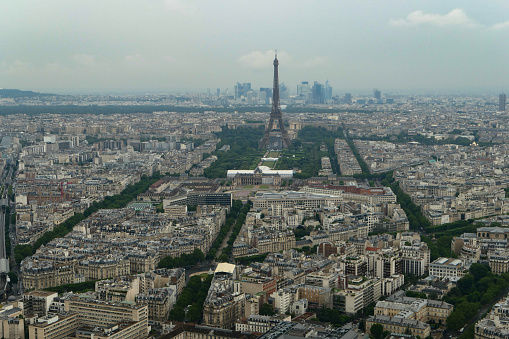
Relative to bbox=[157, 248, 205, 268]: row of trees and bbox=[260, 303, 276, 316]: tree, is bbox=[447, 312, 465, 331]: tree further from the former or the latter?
bbox=[157, 248, 205, 268]: row of trees

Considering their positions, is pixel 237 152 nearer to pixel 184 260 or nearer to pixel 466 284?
pixel 184 260

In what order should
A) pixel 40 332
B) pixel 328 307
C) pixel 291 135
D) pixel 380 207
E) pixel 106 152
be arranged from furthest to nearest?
pixel 291 135 → pixel 106 152 → pixel 380 207 → pixel 328 307 → pixel 40 332

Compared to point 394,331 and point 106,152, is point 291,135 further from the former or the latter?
point 394,331

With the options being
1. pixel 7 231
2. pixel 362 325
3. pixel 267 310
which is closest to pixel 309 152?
pixel 7 231

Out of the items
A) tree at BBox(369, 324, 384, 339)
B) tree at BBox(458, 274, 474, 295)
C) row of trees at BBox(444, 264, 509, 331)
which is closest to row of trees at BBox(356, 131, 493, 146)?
row of trees at BBox(444, 264, 509, 331)

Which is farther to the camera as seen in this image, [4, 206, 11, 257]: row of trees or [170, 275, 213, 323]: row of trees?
[4, 206, 11, 257]: row of trees

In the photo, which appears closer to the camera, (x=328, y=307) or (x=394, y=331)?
(x=394, y=331)

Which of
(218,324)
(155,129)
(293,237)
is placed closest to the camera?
(218,324)

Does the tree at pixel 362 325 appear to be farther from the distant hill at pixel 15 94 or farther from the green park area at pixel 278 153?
the distant hill at pixel 15 94

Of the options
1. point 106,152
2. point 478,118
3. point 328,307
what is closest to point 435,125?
point 478,118
